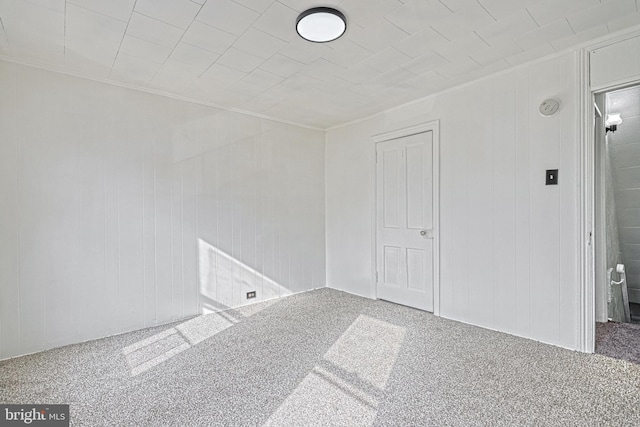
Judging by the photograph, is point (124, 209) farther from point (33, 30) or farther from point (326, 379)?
point (326, 379)

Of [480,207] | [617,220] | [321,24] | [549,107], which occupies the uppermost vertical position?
[321,24]

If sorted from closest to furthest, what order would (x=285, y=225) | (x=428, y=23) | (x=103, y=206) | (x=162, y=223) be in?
(x=428, y=23), (x=103, y=206), (x=162, y=223), (x=285, y=225)

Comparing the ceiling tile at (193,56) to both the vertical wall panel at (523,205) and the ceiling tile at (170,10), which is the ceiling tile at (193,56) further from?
the vertical wall panel at (523,205)

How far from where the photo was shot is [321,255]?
4809 millimetres

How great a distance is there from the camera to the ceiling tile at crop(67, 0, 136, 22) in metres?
1.89

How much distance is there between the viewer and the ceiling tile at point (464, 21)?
79.8 inches

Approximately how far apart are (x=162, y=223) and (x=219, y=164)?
91 centimetres

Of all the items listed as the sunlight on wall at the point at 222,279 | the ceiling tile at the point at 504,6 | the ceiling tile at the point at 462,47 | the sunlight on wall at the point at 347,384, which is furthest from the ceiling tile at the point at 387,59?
the sunlight on wall at the point at 222,279

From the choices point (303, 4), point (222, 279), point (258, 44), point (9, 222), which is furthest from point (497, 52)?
point (9, 222)

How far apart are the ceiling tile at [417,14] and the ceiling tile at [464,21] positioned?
0.06 metres

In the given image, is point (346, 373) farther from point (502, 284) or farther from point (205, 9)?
point (205, 9)

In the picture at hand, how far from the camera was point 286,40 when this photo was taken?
2334mm

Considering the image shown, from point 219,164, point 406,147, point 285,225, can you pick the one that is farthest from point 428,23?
point 285,225

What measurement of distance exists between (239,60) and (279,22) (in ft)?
2.18
